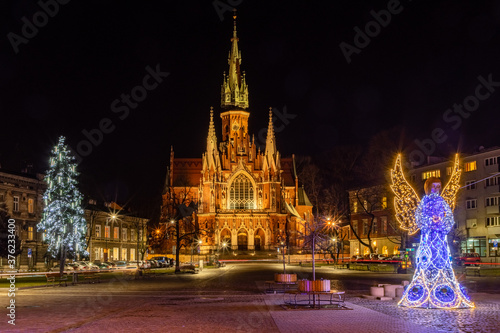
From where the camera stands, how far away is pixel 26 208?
61.0 metres

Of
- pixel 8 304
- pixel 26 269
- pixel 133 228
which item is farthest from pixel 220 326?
pixel 133 228

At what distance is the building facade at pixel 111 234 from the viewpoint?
242ft

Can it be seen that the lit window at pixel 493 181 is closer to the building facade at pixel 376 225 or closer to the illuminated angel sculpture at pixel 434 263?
the building facade at pixel 376 225

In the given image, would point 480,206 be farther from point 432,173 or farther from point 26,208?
point 26,208

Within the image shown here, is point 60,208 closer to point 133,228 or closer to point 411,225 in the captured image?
point 411,225

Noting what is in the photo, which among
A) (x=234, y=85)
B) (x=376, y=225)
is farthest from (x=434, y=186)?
Result: (x=234, y=85)

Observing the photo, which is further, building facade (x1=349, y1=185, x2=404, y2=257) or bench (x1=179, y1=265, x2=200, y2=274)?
building facade (x1=349, y1=185, x2=404, y2=257)

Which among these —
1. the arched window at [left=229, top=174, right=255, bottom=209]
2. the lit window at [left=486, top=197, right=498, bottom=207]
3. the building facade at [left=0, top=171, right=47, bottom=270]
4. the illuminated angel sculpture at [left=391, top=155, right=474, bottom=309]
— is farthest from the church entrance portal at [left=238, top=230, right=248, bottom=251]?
the illuminated angel sculpture at [left=391, top=155, right=474, bottom=309]

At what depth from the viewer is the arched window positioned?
107 m

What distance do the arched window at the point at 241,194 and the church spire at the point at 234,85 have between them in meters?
19.0

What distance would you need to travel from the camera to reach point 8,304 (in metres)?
21.3

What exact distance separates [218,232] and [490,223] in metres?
49.6

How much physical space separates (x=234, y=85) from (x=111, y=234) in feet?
170

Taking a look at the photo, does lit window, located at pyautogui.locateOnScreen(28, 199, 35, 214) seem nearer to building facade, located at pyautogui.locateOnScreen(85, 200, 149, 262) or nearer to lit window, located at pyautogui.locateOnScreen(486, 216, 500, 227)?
building facade, located at pyautogui.locateOnScreen(85, 200, 149, 262)
